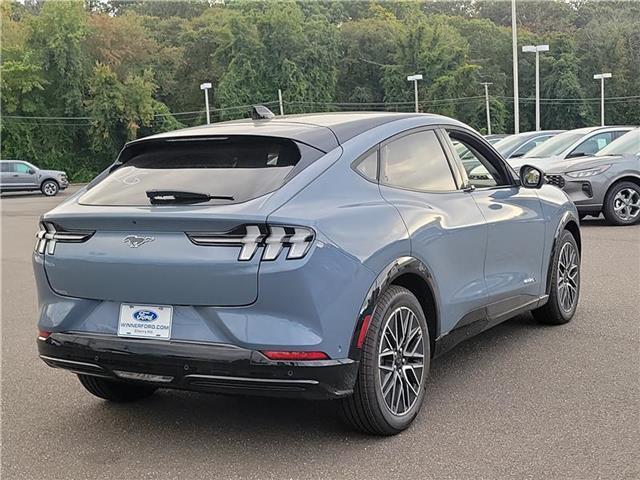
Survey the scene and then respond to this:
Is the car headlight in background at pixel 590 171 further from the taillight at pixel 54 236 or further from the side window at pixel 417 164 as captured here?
the taillight at pixel 54 236

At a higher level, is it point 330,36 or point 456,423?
point 330,36

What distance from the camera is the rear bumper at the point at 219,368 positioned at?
141 inches

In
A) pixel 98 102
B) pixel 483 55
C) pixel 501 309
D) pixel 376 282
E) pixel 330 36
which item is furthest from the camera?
pixel 483 55

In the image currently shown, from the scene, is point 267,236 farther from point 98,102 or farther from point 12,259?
point 98,102

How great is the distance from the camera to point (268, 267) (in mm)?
3529

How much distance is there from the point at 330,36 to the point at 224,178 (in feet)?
257

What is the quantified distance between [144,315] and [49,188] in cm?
3254

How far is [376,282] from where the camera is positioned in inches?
153

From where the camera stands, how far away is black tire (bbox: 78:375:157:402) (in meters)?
4.63

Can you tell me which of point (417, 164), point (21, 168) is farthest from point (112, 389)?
point (21, 168)

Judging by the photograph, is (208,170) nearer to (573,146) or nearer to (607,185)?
(607,185)

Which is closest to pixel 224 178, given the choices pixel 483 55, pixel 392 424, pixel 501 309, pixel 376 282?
pixel 376 282

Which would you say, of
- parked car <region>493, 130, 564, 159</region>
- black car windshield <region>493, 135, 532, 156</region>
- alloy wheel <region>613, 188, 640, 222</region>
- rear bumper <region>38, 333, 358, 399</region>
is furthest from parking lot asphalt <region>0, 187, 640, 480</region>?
black car windshield <region>493, 135, 532, 156</region>

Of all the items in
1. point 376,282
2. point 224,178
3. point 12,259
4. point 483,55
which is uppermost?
point 483,55
